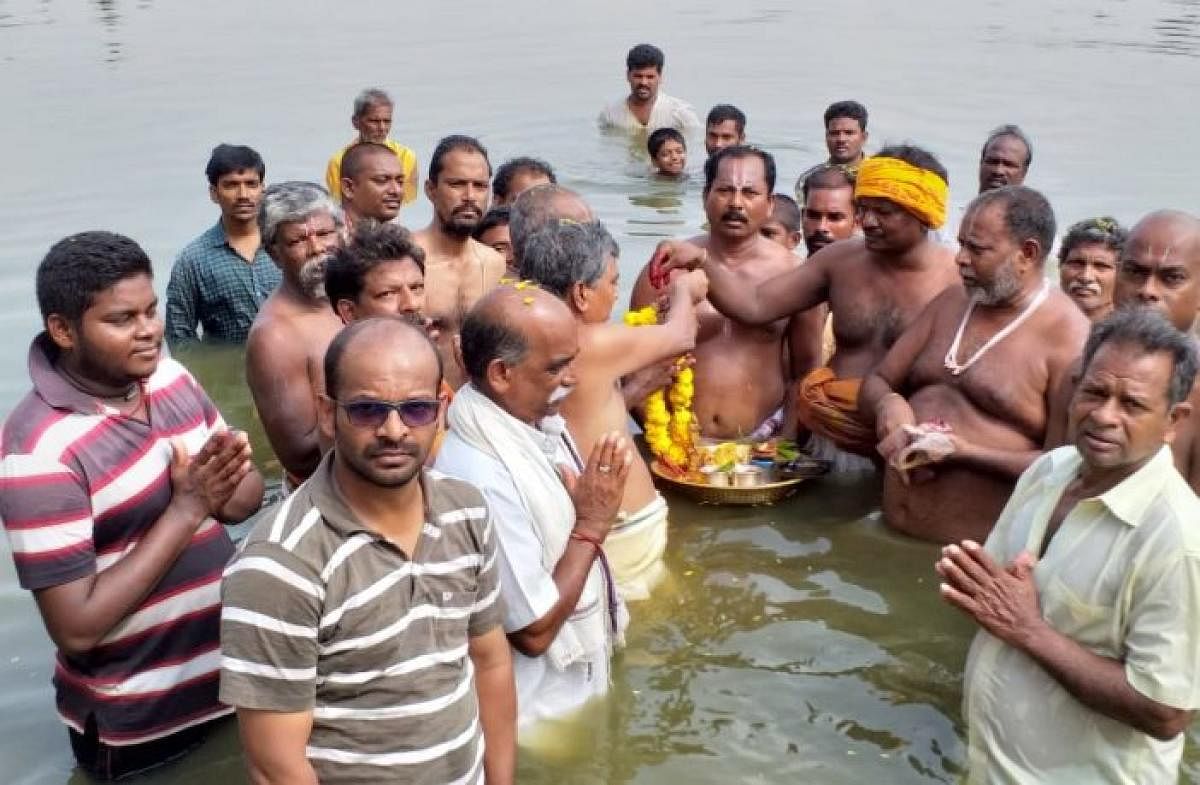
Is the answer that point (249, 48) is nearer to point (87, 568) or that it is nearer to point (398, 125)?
point (398, 125)

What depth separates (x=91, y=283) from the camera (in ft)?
11.3

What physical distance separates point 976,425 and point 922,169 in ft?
4.46

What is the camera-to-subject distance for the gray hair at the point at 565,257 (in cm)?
444

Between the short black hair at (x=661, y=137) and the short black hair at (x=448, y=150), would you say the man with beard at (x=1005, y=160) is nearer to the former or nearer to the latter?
the short black hair at (x=448, y=150)

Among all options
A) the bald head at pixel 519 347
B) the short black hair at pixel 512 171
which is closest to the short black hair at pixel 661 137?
the short black hair at pixel 512 171

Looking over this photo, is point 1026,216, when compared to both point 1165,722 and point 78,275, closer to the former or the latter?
point 1165,722

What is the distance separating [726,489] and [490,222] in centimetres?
229

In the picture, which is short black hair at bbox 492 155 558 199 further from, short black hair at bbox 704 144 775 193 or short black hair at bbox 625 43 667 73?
short black hair at bbox 625 43 667 73

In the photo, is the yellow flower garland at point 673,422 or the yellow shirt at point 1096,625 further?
the yellow flower garland at point 673,422

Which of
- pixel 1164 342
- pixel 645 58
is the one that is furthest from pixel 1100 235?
pixel 645 58

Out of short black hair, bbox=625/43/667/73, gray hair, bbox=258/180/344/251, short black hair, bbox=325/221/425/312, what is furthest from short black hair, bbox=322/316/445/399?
short black hair, bbox=625/43/667/73

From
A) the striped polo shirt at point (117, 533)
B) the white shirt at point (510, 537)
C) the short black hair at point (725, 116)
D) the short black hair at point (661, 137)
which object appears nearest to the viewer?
the striped polo shirt at point (117, 533)

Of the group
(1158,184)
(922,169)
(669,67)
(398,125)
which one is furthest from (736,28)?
(922,169)

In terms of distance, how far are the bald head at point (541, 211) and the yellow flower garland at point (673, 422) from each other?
3.23 ft
